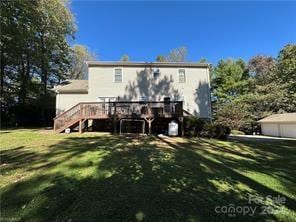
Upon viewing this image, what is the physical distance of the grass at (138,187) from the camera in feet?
12.6

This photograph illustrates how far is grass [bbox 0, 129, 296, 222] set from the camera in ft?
12.6

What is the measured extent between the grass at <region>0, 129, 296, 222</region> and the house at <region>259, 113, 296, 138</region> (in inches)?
656

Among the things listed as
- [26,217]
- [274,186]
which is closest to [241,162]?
[274,186]

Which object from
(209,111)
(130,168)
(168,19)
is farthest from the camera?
(168,19)

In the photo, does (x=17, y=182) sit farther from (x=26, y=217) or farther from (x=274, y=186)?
(x=274, y=186)

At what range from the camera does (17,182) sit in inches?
199

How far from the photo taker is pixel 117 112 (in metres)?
15.0

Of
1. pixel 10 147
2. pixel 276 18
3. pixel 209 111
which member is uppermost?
pixel 276 18

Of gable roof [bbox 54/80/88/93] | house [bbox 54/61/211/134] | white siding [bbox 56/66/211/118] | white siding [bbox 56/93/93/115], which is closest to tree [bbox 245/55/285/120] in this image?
white siding [bbox 56/66/211/118]

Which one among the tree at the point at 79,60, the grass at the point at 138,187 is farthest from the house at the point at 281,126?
the tree at the point at 79,60

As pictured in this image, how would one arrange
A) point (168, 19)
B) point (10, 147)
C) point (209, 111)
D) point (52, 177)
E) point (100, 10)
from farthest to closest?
1. point (168, 19)
2. point (209, 111)
3. point (100, 10)
4. point (10, 147)
5. point (52, 177)

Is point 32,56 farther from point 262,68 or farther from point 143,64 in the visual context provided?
point 262,68

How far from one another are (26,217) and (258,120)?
30.1 meters

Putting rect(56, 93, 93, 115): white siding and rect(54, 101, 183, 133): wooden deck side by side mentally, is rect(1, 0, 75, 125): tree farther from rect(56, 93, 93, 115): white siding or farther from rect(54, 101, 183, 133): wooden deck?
rect(54, 101, 183, 133): wooden deck
